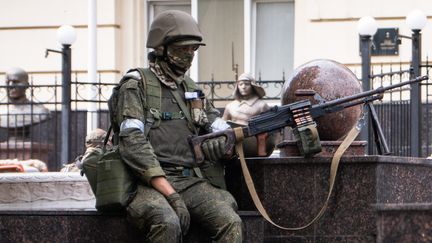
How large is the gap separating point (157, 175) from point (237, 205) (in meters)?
0.82

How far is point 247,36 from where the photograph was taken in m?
21.9

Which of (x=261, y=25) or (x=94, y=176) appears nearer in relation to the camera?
(x=94, y=176)

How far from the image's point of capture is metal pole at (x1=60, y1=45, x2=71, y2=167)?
19025 mm

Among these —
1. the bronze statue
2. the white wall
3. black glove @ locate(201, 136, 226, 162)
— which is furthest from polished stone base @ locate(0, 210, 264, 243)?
the white wall

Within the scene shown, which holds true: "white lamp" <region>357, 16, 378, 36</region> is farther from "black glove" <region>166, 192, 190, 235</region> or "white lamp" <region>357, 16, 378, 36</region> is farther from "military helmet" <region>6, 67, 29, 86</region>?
"black glove" <region>166, 192, 190, 235</region>

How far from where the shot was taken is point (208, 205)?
961cm

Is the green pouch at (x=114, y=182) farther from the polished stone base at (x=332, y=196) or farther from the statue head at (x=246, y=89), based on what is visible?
the statue head at (x=246, y=89)

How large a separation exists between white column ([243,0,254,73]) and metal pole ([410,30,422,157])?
430 centimetres

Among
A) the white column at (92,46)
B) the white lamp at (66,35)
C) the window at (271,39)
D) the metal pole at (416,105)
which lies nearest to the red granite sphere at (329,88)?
the metal pole at (416,105)

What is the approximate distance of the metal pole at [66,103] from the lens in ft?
62.4

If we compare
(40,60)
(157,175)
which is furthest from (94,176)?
(40,60)

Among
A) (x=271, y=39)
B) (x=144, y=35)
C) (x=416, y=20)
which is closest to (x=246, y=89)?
(x=416, y=20)

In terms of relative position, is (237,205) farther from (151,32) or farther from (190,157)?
(151,32)

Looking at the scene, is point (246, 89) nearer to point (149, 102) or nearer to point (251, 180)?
point (251, 180)
